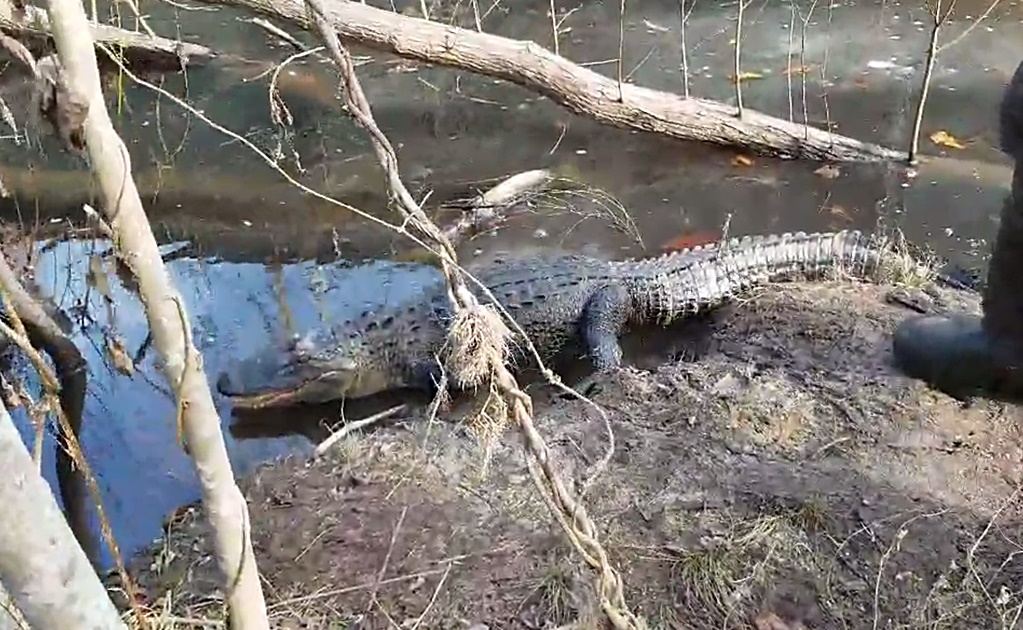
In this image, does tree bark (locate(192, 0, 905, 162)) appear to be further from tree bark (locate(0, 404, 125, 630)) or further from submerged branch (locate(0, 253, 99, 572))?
tree bark (locate(0, 404, 125, 630))

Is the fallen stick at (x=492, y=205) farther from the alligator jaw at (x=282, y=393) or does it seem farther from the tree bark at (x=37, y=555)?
the tree bark at (x=37, y=555)

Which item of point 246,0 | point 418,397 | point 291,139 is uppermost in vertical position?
point 246,0

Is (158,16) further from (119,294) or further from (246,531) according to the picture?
(246,531)

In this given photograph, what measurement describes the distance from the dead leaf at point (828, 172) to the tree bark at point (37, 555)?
5.82 m

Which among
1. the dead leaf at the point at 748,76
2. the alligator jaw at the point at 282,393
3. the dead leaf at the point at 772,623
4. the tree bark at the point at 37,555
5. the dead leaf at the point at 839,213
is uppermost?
the tree bark at the point at 37,555

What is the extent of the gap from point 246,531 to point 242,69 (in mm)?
7136

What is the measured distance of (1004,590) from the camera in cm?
263

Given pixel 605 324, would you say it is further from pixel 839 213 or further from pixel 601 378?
pixel 839 213

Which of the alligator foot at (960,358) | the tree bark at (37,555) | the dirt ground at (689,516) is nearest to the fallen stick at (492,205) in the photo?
the dirt ground at (689,516)

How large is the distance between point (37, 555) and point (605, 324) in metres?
3.88

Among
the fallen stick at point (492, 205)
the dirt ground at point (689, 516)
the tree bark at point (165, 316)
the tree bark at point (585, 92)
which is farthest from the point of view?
the tree bark at point (585, 92)

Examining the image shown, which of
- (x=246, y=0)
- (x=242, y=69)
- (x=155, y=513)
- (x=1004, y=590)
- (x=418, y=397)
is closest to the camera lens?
(x=1004, y=590)

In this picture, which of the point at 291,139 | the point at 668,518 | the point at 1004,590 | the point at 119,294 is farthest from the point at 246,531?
the point at 291,139

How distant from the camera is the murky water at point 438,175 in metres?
4.88
